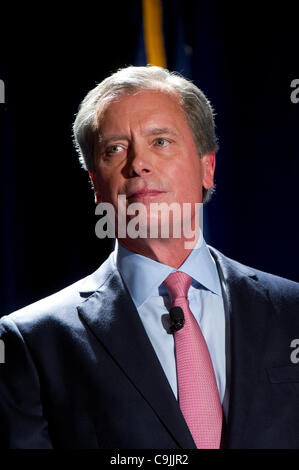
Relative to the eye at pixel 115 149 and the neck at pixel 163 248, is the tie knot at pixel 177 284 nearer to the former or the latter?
the neck at pixel 163 248

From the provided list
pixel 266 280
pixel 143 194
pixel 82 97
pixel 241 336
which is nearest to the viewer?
pixel 241 336

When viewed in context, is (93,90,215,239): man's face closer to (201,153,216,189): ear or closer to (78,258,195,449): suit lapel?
(201,153,216,189): ear

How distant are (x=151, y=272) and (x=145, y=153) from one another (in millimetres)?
340

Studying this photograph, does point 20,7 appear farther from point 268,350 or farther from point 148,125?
point 268,350

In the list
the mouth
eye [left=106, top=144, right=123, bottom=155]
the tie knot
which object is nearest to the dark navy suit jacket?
the tie knot

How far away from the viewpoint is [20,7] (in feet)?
7.77

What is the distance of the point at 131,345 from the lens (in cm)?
159

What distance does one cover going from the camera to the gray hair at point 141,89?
6.24 ft

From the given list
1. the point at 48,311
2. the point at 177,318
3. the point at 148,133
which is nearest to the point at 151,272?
the point at 177,318

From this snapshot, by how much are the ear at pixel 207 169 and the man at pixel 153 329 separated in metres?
0.03

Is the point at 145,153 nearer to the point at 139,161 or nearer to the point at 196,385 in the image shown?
the point at 139,161

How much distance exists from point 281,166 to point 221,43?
1.75 feet
